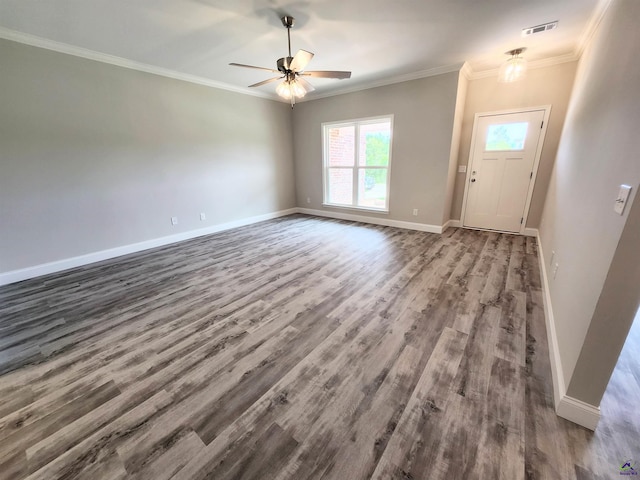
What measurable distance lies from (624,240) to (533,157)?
387cm

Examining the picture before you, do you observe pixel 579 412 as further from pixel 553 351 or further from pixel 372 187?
pixel 372 187

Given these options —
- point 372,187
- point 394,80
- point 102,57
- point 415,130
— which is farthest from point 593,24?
point 102,57

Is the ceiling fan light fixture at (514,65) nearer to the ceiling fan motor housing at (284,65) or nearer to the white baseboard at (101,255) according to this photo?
the ceiling fan motor housing at (284,65)

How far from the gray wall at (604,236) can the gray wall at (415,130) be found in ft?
6.96

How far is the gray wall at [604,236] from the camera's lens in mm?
1097

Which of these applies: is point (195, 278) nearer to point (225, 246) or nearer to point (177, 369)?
point (225, 246)

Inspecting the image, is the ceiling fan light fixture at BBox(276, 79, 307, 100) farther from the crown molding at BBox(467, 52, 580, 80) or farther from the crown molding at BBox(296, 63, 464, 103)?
the crown molding at BBox(467, 52, 580, 80)

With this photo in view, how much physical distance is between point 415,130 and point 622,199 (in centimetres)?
376

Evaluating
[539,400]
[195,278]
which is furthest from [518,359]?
[195,278]

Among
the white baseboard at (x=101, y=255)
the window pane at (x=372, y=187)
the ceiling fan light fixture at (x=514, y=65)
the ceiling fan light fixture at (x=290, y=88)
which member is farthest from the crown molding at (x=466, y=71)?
the white baseboard at (x=101, y=255)

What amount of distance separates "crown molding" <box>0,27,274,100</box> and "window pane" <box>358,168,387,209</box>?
298 centimetres

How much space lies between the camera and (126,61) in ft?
11.4

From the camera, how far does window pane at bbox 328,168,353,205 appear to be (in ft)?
18.3

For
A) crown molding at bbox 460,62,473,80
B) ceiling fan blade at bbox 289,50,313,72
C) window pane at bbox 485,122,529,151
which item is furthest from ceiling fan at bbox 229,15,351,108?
window pane at bbox 485,122,529,151
